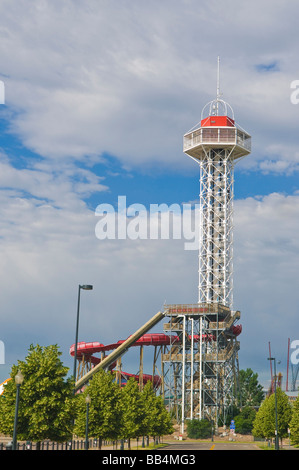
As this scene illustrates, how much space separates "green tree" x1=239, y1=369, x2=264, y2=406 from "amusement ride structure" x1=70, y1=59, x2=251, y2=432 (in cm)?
3830

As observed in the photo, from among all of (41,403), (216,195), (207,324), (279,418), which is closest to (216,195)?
(216,195)

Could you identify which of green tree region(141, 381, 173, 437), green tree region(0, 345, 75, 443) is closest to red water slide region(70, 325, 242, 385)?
green tree region(141, 381, 173, 437)

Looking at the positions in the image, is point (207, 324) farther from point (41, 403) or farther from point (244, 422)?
point (41, 403)

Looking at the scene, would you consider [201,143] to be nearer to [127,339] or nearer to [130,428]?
[127,339]

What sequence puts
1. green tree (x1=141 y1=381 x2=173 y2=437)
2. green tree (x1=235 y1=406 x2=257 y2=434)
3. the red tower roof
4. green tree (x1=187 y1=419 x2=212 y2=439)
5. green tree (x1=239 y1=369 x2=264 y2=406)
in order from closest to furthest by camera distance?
1. green tree (x1=141 y1=381 x2=173 y2=437)
2. green tree (x1=187 y1=419 x2=212 y2=439)
3. green tree (x1=235 y1=406 x2=257 y2=434)
4. the red tower roof
5. green tree (x1=239 y1=369 x2=264 y2=406)

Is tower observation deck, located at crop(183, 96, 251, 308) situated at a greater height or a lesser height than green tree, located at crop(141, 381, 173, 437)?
greater

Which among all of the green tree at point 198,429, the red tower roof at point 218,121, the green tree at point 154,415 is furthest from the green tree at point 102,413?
the red tower roof at point 218,121

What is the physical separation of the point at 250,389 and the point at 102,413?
384ft

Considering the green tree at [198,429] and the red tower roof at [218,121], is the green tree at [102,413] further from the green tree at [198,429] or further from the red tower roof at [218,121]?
the red tower roof at [218,121]

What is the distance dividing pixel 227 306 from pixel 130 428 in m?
59.1

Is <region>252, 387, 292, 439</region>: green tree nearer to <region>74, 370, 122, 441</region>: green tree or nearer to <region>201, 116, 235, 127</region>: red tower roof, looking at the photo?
<region>74, 370, 122, 441</region>: green tree

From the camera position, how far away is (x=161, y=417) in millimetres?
73812

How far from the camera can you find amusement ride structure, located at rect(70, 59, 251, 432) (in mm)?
104250
